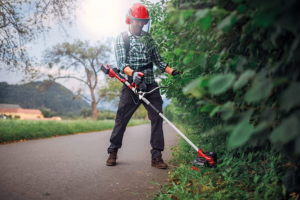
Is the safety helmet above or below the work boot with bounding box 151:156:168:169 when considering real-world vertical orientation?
above

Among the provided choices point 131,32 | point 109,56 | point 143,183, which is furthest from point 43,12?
point 109,56

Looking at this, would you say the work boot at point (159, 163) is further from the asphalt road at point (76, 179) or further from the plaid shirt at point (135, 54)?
the plaid shirt at point (135, 54)

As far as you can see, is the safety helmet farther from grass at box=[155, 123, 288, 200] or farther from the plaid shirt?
grass at box=[155, 123, 288, 200]

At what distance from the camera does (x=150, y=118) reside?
3.30 m

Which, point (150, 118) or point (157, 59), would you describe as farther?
point (157, 59)

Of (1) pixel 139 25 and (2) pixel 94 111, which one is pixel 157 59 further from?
(2) pixel 94 111

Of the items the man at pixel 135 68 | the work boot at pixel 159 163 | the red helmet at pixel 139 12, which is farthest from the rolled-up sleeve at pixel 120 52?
the work boot at pixel 159 163

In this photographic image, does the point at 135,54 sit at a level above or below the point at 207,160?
above

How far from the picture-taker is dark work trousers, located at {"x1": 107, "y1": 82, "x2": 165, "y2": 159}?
3217 millimetres

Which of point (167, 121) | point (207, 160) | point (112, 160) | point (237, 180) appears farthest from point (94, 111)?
point (237, 180)

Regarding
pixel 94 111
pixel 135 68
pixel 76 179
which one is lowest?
pixel 76 179

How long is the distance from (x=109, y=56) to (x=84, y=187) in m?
29.5

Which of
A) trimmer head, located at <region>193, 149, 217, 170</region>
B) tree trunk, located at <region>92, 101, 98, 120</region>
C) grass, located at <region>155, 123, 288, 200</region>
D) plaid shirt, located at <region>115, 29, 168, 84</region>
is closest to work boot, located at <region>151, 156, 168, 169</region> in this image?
grass, located at <region>155, 123, 288, 200</region>

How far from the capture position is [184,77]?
8.31 ft
